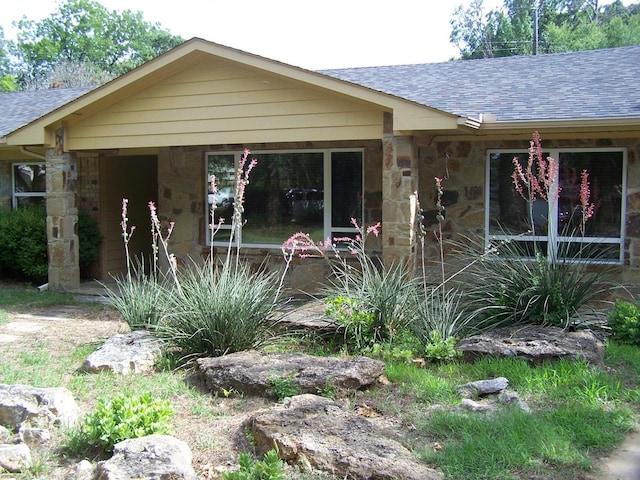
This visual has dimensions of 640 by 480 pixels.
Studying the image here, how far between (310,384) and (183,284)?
7.22ft

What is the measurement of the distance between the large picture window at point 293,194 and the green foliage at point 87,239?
2423 mm

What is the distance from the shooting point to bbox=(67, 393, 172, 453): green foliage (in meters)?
4.27

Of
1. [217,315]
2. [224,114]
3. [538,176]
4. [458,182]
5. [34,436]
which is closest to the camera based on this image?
[34,436]

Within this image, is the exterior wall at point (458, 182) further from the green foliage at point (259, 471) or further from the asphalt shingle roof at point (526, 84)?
the green foliage at point (259, 471)

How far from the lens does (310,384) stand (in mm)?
5410

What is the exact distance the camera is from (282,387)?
5410 millimetres

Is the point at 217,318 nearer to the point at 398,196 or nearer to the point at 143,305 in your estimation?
the point at 143,305

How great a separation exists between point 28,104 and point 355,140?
816 centimetres

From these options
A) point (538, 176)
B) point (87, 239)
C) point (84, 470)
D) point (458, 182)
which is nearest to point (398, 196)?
point (538, 176)

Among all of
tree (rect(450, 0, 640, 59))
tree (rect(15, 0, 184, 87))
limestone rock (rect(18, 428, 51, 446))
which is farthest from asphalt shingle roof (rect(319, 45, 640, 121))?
tree (rect(15, 0, 184, 87))

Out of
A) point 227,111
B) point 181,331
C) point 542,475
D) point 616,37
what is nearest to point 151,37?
point 616,37

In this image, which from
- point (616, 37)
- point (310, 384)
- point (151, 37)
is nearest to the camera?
point (310, 384)

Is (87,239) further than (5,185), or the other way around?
(5,185)

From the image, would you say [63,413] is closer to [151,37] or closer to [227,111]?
[227,111]
